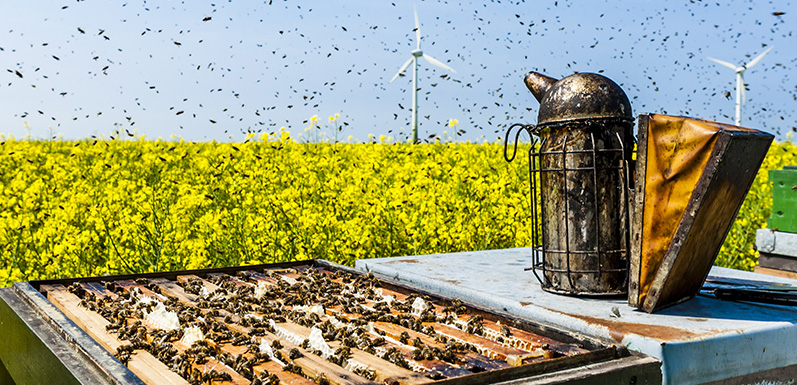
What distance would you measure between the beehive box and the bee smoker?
664mm

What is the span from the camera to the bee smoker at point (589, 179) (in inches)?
138

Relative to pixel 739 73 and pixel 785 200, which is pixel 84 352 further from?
pixel 739 73

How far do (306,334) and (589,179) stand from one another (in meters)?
1.67

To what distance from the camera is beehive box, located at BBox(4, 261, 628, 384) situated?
2.46m

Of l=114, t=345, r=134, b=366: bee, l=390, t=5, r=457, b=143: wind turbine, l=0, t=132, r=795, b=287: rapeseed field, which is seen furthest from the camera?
l=390, t=5, r=457, b=143: wind turbine

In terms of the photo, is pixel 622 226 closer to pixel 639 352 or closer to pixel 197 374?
pixel 639 352

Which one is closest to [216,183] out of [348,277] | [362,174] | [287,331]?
[362,174]

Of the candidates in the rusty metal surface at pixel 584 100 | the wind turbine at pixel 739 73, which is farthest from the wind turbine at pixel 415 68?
the rusty metal surface at pixel 584 100

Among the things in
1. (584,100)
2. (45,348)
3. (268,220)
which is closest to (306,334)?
(45,348)

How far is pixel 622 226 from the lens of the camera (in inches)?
139

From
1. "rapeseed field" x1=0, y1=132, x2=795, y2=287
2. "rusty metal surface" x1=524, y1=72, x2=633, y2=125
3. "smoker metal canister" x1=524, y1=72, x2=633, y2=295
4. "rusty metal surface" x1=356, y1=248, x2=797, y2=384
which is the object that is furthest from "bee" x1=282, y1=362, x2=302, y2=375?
"rapeseed field" x1=0, y1=132, x2=795, y2=287

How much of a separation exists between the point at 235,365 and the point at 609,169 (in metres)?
2.13

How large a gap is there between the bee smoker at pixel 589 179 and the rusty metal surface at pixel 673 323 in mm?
162

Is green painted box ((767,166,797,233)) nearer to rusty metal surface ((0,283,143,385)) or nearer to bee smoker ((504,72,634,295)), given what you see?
bee smoker ((504,72,634,295))
